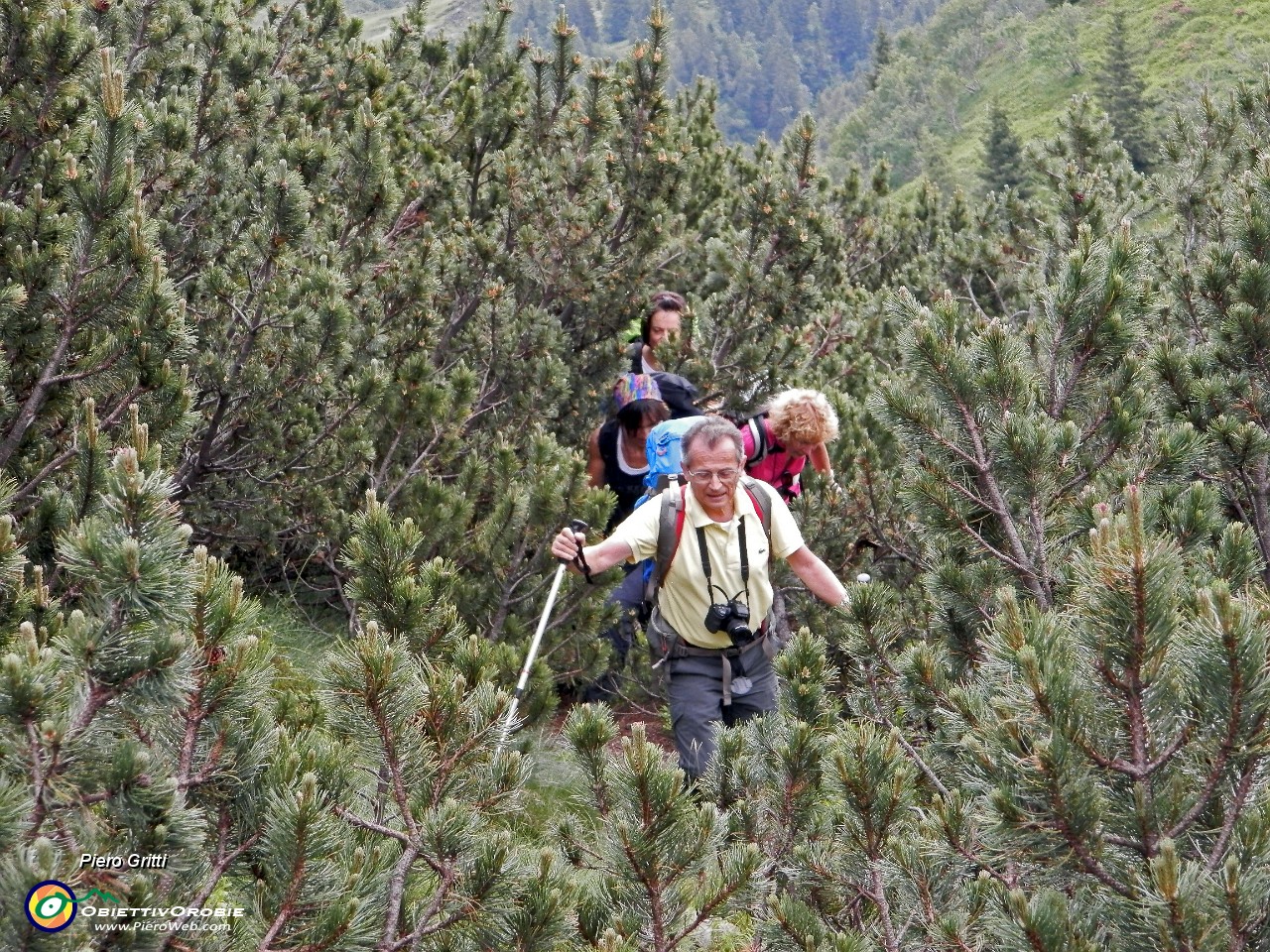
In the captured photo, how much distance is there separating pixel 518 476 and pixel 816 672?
11.6 feet

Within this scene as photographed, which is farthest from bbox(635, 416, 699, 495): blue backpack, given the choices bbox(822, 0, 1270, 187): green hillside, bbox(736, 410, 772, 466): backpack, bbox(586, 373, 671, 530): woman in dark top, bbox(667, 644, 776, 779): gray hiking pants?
bbox(822, 0, 1270, 187): green hillside

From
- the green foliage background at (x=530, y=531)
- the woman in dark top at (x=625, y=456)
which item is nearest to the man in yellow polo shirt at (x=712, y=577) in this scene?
the green foliage background at (x=530, y=531)

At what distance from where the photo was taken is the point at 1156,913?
173cm

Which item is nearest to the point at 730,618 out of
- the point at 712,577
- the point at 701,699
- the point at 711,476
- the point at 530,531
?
the point at 712,577

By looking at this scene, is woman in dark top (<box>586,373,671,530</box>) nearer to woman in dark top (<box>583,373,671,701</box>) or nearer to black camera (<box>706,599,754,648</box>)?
woman in dark top (<box>583,373,671,701</box>)

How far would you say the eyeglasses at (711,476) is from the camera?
4059mm

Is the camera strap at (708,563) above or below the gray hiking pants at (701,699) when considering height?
above

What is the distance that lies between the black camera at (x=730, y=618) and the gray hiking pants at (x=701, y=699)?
0.14m

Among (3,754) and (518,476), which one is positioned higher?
(3,754)

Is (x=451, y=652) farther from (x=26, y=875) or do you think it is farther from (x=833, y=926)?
(x=26, y=875)

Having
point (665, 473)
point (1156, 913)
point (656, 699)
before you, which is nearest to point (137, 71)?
point (665, 473)

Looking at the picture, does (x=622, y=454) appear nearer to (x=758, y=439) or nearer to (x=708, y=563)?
(x=758, y=439)

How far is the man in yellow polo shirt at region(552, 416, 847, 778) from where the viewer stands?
13.4ft

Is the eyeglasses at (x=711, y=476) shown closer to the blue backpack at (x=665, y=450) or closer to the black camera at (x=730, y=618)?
the black camera at (x=730, y=618)
